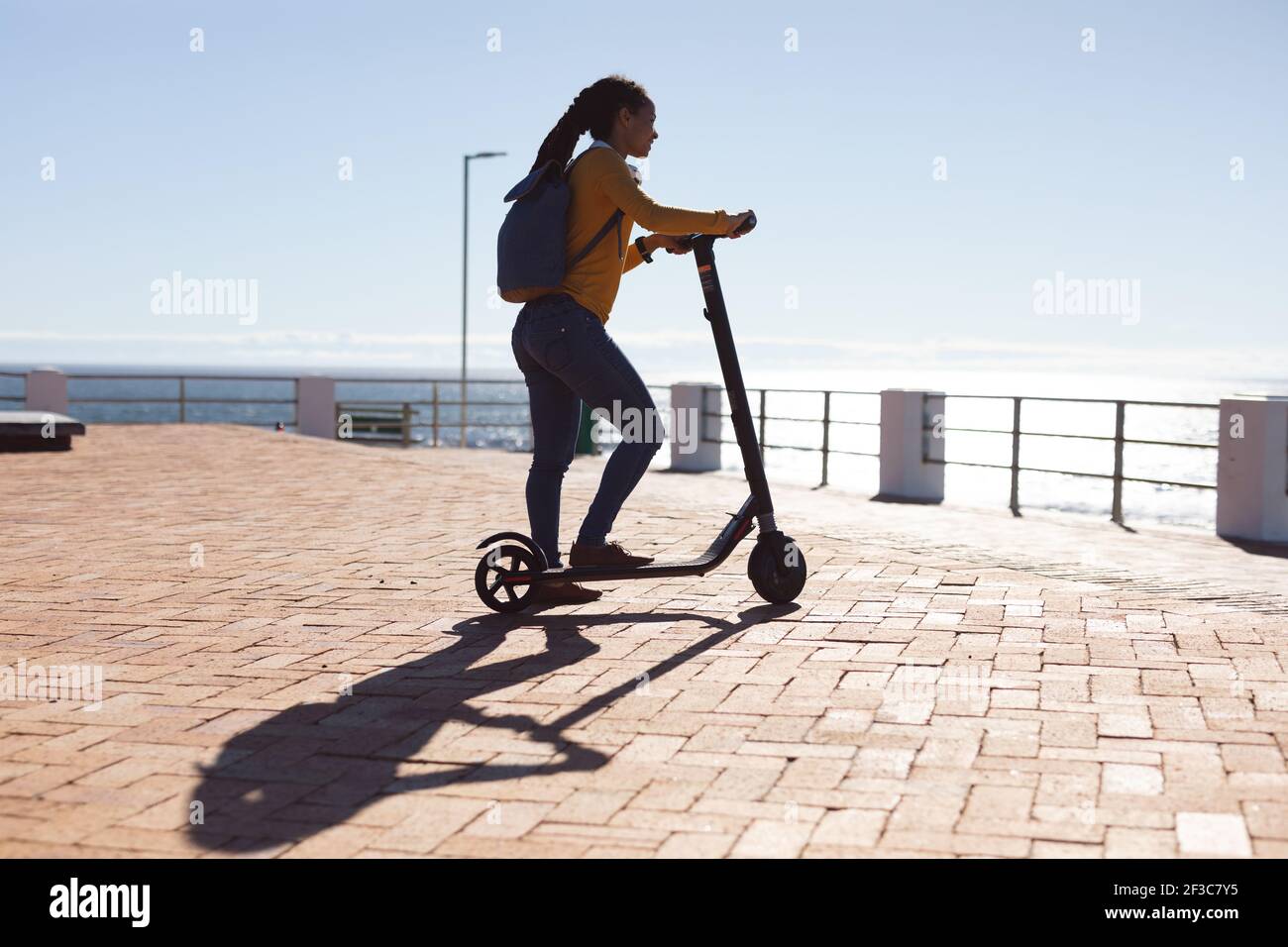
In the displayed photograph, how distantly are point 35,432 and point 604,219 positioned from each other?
10598 mm

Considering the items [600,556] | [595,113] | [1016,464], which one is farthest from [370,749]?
[1016,464]

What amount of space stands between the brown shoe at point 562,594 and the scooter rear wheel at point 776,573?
2.25 feet

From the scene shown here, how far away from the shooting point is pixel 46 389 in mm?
19938

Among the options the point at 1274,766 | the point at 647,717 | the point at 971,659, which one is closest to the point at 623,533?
the point at 971,659

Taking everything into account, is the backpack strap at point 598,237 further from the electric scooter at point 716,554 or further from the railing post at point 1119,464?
the railing post at point 1119,464

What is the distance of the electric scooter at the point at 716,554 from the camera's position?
5055mm

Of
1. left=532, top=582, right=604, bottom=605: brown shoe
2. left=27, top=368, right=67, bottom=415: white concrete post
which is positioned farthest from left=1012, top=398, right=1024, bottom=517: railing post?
left=27, top=368, right=67, bottom=415: white concrete post

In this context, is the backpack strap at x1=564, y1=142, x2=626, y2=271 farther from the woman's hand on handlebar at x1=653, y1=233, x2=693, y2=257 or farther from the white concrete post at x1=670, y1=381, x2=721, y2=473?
the white concrete post at x1=670, y1=381, x2=721, y2=473

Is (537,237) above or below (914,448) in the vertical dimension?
above

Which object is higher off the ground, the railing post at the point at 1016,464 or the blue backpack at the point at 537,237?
the blue backpack at the point at 537,237

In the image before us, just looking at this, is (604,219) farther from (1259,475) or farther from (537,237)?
(1259,475)

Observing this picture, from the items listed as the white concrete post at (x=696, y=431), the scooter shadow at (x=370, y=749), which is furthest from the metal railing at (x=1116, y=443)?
the scooter shadow at (x=370, y=749)

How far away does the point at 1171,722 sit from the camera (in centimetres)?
366
